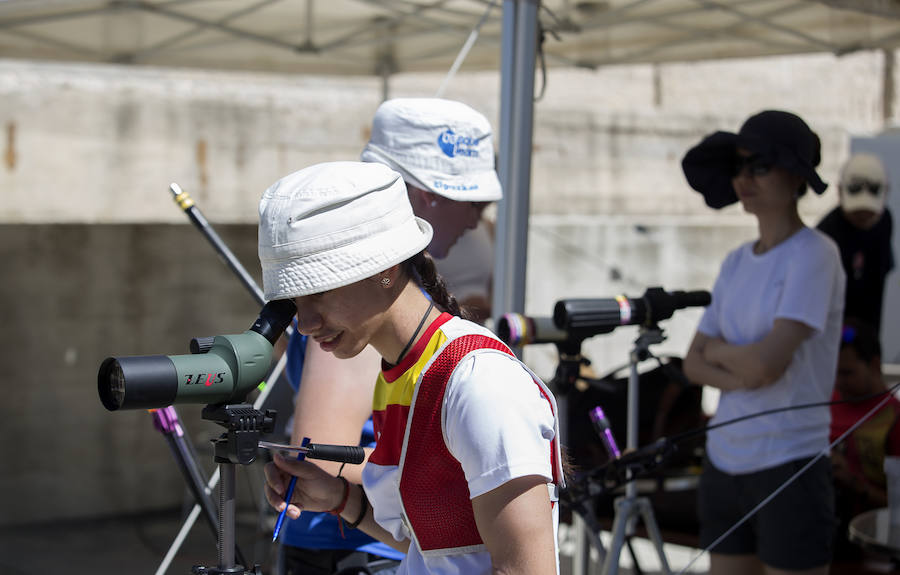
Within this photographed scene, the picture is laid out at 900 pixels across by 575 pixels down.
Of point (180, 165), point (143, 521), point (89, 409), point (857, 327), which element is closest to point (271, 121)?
point (180, 165)

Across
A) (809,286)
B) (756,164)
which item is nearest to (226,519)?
(809,286)

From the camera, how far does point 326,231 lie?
1168 mm

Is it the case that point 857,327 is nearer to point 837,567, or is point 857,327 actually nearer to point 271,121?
point 837,567

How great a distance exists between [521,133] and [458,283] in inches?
24.6

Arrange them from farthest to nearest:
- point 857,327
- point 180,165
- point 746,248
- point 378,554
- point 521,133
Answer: point 180,165
point 857,327
point 521,133
point 746,248
point 378,554

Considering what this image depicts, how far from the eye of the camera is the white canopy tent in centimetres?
362

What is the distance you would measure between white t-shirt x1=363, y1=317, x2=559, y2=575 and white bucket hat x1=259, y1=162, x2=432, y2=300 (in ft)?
0.51

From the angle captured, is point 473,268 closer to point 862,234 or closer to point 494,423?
point 862,234

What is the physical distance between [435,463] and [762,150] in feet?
5.25

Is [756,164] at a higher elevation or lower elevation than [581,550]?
higher

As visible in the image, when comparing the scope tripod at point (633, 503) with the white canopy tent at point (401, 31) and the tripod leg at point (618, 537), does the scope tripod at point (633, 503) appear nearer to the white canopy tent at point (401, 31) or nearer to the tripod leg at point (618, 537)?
the tripod leg at point (618, 537)

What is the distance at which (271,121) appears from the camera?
5.58 metres

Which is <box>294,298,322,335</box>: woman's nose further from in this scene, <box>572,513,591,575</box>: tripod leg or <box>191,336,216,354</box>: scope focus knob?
<box>572,513,591,575</box>: tripod leg

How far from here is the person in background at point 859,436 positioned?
344cm
